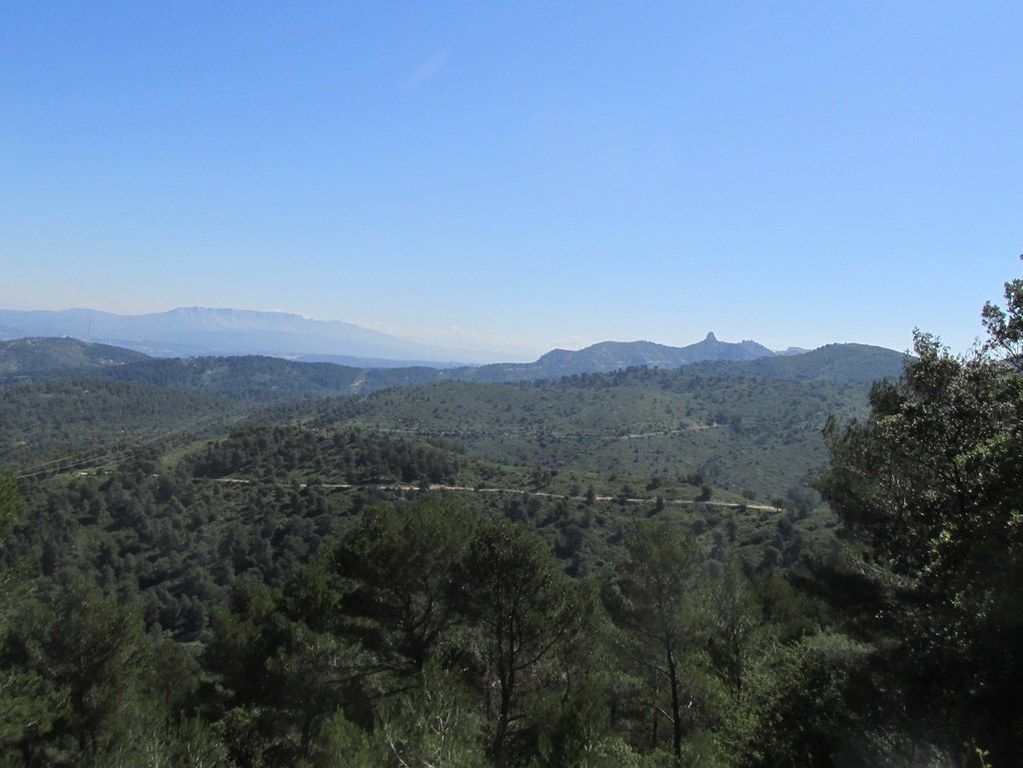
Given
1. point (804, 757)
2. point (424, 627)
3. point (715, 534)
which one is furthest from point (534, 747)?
point (715, 534)

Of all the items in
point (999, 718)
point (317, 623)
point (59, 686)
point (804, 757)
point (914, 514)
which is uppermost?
point (914, 514)

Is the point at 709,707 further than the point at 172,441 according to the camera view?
No

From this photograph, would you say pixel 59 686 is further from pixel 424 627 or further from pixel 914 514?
pixel 914 514

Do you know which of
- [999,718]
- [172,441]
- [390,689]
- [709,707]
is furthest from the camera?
[172,441]

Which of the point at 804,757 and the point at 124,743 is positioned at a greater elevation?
the point at 804,757

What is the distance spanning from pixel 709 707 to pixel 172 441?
13959cm

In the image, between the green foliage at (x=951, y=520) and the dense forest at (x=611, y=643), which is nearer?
the green foliage at (x=951, y=520)

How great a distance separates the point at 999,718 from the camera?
668 centimetres

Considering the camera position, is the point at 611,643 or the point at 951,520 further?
the point at 611,643

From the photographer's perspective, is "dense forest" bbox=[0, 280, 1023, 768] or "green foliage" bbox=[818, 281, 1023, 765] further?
"dense forest" bbox=[0, 280, 1023, 768]

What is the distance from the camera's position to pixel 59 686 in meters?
15.0

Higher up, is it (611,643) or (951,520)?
(951,520)

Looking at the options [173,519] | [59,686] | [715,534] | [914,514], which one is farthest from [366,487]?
[914,514]

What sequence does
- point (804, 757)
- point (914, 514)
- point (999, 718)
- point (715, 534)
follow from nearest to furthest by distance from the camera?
point (999, 718)
point (804, 757)
point (914, 514)
point (715, 534)
